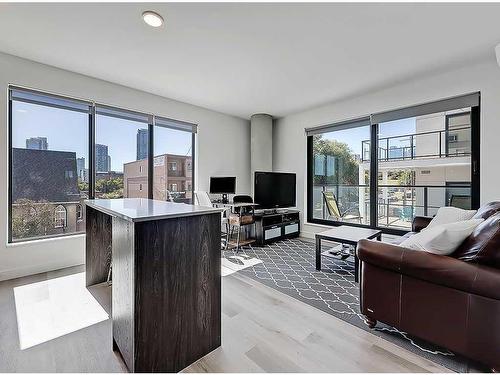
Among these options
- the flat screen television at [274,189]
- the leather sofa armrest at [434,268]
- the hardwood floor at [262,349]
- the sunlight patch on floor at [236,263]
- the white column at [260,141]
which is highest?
the white column at [260,141]

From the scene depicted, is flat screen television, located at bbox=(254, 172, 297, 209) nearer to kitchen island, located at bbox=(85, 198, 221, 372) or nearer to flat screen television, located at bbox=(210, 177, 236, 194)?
flat screen television, located at bbox=(210, 177, 236, 194)

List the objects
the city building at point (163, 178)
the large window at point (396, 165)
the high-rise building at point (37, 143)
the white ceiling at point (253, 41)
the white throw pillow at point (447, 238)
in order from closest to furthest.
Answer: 1. the white throw pillow at point (447, 238)
2. the white ceiling at point (253, 41)
3. the high-rise building at point (37, 143)
4. the large window at point (396, 165)
5. the city building at point (163, 178)

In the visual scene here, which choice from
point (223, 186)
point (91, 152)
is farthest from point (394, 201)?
point (91, 152)

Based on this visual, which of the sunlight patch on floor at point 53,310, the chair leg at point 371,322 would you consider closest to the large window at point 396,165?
the chair leg at point 371,322

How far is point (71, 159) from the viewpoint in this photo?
3.29 metres

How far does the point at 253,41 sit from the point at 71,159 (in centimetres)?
282

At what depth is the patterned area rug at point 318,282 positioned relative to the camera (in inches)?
64.9

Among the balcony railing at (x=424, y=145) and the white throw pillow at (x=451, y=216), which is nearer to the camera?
the white throw pillow at (x=451, y=216)

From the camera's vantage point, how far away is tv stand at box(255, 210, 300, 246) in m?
4.23

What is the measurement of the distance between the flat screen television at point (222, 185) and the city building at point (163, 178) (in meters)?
0.42

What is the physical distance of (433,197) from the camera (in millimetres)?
3680

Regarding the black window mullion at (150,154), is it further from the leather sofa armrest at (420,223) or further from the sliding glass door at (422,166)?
the leather sofa armrest at (420,223)

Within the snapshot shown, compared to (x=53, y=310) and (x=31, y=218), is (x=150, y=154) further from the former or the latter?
(x=53, y=310)

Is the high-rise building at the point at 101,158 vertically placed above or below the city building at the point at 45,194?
above
